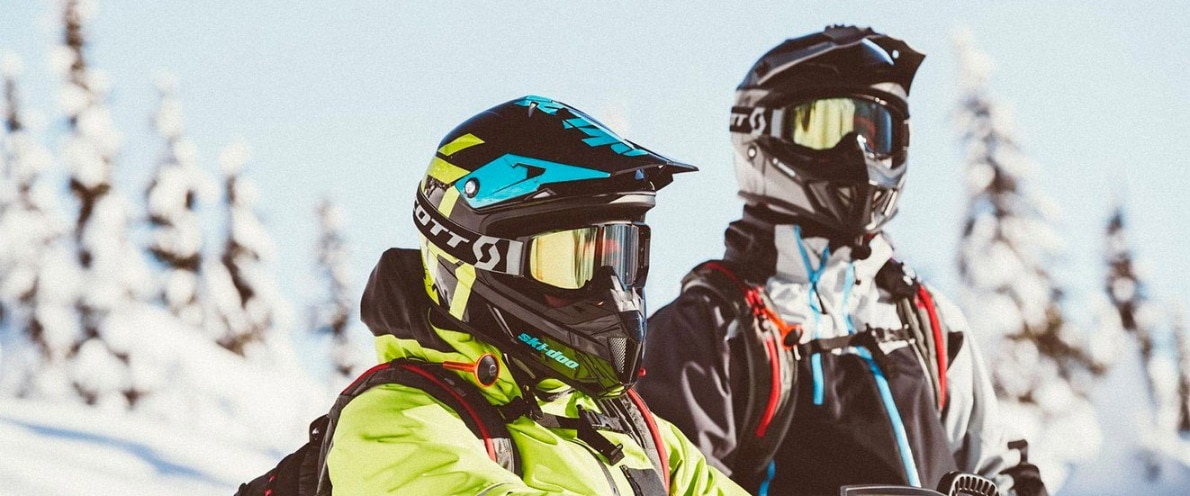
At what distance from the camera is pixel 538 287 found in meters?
3.63

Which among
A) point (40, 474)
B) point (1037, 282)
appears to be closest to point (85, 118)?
point (40, 474)

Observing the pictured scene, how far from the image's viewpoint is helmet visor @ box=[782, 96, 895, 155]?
5309 millimetres

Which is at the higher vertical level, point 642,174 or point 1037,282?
point 642,174

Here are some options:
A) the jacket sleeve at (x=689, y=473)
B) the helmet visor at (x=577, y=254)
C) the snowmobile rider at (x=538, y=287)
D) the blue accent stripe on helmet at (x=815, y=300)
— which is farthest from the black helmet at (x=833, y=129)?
the helmet visor at (x=577, y=254)

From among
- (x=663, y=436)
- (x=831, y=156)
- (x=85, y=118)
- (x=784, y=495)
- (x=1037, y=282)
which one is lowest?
(x=1037, y=282)

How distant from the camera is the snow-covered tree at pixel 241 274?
111 feet

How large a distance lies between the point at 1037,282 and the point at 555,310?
99.5ft

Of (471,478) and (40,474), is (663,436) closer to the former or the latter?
(471,478)

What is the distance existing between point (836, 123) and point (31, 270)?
2894 cm

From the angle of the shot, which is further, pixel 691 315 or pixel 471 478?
pixel 691 315

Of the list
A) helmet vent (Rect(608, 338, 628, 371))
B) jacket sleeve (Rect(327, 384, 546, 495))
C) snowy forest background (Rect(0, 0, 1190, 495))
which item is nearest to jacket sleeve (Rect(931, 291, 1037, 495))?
helmet vent (Rect(608, 338, 628, 371))

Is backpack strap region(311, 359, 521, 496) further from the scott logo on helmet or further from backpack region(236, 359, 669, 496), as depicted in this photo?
the scott logo on helmet

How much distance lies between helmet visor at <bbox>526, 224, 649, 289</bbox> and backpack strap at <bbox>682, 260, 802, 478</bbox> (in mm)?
1297

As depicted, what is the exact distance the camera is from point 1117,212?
112 feet
